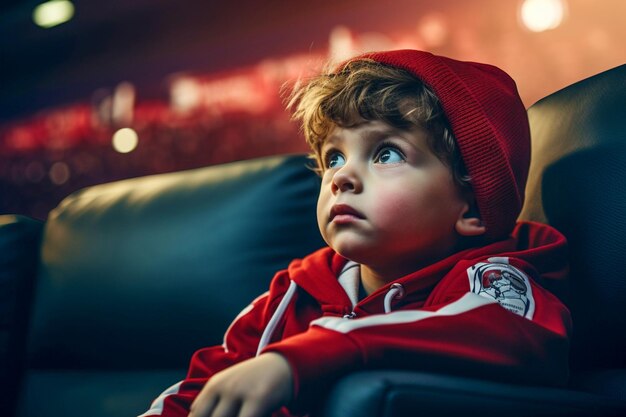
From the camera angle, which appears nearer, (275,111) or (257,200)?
(257,200)

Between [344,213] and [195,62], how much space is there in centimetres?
173

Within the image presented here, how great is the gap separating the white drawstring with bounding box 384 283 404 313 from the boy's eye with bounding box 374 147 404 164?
0.15 metres

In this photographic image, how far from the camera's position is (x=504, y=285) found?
65 centimetres

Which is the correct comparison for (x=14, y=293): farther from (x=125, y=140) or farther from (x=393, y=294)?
(x=125, y=140)

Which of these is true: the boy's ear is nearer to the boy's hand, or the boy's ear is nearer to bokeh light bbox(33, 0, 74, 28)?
the boy's hand

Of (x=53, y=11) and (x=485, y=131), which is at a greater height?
(x=53, y=11)

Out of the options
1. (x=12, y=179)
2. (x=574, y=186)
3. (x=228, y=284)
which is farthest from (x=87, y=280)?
(x=12, y=179)

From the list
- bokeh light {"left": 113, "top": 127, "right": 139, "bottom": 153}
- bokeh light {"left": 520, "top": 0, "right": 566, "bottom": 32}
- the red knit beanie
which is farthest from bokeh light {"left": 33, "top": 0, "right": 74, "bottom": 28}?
the red knit beanie

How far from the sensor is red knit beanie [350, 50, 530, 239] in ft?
2.41

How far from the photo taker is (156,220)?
3.83ft

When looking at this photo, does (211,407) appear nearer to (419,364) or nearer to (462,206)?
(419,364)

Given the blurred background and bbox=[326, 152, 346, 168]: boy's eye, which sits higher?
the blurred background

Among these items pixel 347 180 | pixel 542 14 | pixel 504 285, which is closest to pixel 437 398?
pixel 504 285

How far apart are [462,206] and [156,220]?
633 mm
